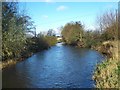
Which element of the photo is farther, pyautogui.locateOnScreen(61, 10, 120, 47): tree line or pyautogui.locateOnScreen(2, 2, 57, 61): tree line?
pyautogui.locateOnScreen(61, 10, 120, 47): tree line

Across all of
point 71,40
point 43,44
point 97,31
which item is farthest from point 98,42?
point 71,40

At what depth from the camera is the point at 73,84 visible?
48.8 ft

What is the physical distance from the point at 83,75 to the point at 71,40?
46.0m

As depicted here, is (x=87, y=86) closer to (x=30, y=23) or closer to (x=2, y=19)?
(x=2, y=19)

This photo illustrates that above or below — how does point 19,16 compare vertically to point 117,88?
above

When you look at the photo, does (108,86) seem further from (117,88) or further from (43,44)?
(43,44)

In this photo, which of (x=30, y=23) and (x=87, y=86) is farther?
(x=30, y=23)

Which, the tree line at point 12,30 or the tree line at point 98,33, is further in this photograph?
the tree line at point 98,33

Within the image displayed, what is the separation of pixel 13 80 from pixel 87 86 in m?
5.07

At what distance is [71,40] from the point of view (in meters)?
63.5

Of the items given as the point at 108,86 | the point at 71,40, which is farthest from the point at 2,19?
the point at 71,40

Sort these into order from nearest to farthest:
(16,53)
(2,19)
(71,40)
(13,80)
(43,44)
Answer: (13,80) < (2,19) < (16,53) < (43,44) < (71,40)

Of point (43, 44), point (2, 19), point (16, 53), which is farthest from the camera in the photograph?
point (43, 44)

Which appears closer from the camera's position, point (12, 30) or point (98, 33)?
point (12, 30)
